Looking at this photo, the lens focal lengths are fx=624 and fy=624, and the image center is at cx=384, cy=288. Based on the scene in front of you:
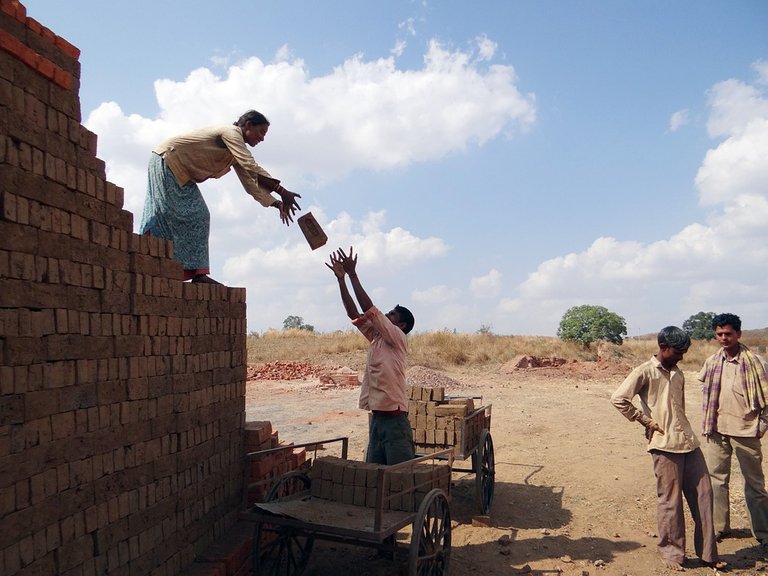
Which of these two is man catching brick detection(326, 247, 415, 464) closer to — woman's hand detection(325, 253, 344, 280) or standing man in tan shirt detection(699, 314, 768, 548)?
woman's hand detection(325, 253, 344, 280)

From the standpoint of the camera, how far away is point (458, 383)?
1850 centimetres

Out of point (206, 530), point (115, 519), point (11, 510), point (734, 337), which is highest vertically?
point (734, 337)

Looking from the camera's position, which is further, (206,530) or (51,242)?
(206,530)

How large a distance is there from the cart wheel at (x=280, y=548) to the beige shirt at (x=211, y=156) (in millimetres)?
2286

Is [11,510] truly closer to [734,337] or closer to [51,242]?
[51,242]

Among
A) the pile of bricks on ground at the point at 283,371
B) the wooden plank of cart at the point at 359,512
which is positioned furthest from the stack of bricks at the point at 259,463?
the pile of bricks on ground at the point at 283,371

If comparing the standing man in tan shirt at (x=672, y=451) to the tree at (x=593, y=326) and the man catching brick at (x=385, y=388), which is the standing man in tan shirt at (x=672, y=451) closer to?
the man catching brick at (x=385, y=388)

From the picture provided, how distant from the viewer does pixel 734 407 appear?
5859 millimetres

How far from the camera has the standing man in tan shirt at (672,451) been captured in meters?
5.25

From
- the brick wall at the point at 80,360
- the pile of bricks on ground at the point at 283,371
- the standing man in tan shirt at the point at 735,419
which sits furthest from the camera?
the pile of bricks on ground at the point at 283,371

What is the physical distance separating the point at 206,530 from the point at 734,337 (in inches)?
197

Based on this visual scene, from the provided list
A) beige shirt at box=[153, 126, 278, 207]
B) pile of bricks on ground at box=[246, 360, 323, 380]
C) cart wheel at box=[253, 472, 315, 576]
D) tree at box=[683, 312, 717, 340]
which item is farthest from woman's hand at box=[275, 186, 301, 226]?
tree at box=[683, 312, 717, 340]

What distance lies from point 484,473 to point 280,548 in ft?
9.81

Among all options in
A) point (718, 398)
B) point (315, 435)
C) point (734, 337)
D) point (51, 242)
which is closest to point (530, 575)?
point (718, 398)
